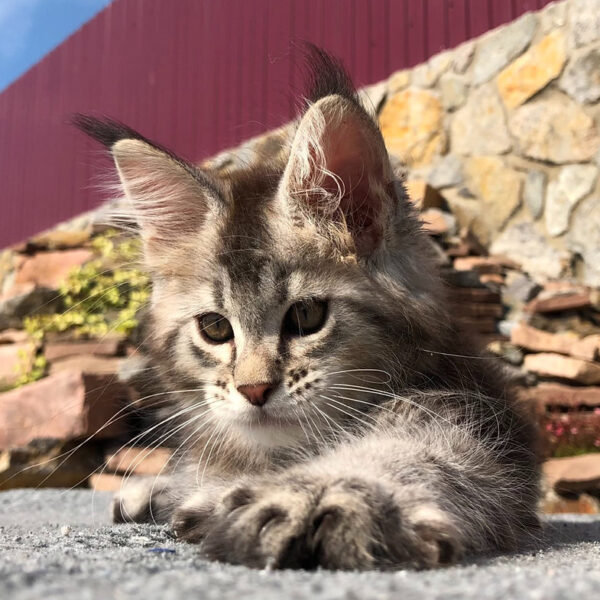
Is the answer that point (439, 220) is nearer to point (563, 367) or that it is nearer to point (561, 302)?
point (561, 302)

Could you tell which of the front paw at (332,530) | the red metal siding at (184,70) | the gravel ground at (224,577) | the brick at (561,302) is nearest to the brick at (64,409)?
the red metal siding at (184,70)

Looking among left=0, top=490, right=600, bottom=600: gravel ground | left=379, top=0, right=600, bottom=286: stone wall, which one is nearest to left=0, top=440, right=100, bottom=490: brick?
left=0, top=490, right=600, bottom=600: gravel ground

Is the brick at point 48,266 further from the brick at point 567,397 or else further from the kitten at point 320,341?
the kitten at point 320,341

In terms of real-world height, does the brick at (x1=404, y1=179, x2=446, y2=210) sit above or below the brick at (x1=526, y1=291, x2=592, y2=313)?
above

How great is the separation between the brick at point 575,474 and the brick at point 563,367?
592 mm

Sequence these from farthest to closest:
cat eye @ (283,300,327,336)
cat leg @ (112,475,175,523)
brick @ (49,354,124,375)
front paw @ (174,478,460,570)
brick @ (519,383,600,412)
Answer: brick @ (49,354,124,375) < brick @ (519,383,600,412) < cat leg @ (112,475,175,523) < cat eye @ (283,300,327,336) < front paw @ (174,478,460,570)

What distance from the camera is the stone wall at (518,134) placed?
458cm

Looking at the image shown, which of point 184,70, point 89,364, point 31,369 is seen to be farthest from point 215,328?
point 184,70

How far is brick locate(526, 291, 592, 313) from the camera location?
4383 mm

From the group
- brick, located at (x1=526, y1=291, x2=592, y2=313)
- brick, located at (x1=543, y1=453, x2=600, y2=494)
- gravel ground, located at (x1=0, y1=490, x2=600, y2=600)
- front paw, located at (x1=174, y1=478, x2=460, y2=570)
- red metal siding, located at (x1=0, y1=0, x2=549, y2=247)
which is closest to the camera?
gravel ground, located at (x1=0, y1=490, x2=600, y2=600)

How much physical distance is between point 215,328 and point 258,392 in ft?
1.05

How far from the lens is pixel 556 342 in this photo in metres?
4.33

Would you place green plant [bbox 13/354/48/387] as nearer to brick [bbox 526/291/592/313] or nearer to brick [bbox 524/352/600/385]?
brick [bbox 524/352/600/385]

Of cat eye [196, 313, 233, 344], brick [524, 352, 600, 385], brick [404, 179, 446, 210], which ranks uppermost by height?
brick [404, 179, 446, 210]
